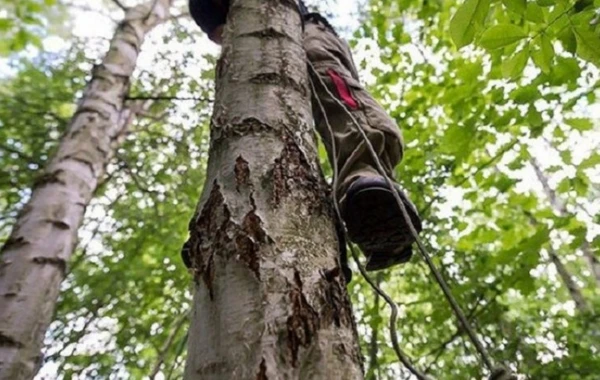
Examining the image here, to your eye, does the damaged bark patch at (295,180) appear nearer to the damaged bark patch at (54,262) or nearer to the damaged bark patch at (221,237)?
the damaged bark patch at (221,237)

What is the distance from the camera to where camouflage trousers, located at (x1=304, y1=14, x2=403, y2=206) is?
59.9 inches

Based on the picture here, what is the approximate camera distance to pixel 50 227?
254 centimetres

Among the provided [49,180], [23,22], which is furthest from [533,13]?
[23,22]

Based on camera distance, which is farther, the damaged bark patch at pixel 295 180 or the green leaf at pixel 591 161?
the green leaf at pixel 591 161

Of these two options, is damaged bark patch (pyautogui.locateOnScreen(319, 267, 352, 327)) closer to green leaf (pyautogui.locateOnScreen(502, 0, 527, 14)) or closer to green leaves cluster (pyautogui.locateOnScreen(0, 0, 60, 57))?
green leaf (pyautogui.locateOnScreen(502, 0, 527, 14))

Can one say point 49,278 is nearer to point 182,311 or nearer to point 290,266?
point 290,266

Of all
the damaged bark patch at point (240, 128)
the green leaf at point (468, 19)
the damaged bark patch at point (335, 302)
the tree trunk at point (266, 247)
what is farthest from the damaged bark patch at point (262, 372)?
the green leaf at point (468, 19)

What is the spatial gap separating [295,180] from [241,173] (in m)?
0.10

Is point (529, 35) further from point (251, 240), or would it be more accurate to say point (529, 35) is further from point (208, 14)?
point (208, 14)

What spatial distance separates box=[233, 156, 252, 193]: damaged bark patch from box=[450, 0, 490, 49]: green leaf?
1.95ft

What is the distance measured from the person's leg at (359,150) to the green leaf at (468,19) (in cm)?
38

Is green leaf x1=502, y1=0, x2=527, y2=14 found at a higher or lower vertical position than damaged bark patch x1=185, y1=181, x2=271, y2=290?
higher

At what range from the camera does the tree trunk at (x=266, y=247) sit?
0.74m

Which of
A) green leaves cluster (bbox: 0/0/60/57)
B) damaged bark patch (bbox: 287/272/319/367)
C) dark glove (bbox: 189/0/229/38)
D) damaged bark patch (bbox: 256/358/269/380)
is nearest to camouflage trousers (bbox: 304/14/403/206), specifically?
dark glove (bbox: 189/0/229/38)
